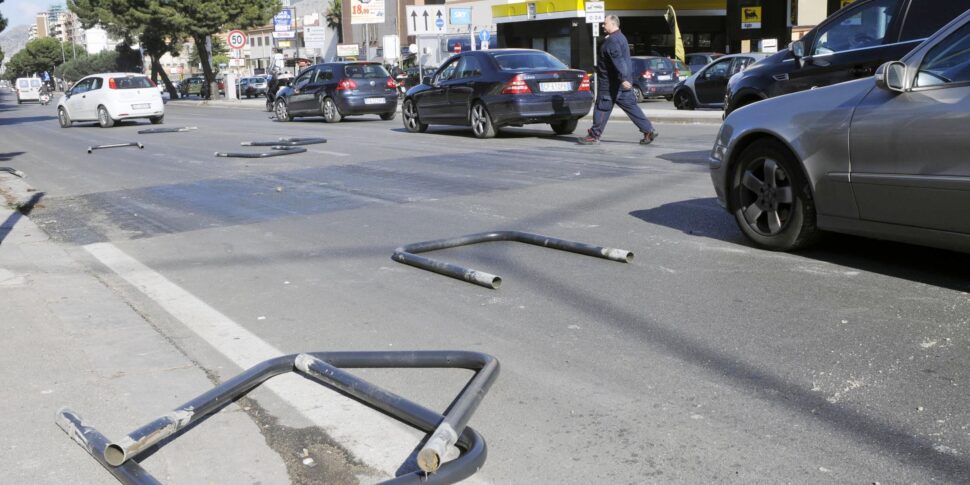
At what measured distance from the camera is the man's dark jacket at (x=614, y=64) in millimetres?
14336

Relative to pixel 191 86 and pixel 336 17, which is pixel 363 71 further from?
pixel 336 17

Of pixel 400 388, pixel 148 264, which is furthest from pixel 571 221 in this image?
pixel 400 388

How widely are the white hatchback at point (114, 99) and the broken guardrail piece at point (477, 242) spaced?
23.6m

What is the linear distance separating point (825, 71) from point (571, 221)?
197 inches

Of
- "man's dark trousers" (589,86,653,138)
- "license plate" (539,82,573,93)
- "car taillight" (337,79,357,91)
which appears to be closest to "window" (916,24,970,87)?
"man's dark trousers" (589,86,653,138)

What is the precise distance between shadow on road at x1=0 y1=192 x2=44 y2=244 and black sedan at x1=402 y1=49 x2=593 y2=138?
7.83 m

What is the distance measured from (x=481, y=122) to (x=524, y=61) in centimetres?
132

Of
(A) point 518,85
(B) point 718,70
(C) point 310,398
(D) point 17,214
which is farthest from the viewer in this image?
(B) point 718,70

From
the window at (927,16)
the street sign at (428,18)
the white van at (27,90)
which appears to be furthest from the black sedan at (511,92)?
the white van at (27,90)

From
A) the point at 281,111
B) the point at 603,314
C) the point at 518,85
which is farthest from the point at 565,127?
the point at 281,111

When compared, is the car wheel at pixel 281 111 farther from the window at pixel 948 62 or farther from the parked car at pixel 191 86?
the parked car at pixel 191 86

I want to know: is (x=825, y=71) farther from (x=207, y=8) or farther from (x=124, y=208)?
(x=207, y=8)

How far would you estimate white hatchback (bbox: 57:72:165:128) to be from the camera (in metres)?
28.2

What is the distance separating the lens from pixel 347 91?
2583 centimetres
